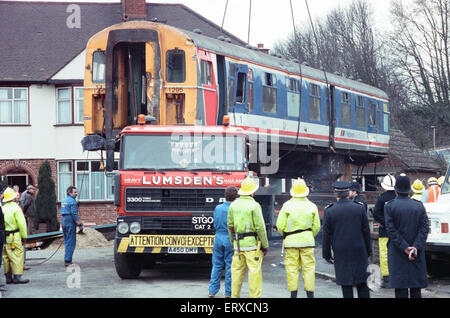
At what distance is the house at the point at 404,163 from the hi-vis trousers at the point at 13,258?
2706cm

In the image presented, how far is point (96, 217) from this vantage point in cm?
3541

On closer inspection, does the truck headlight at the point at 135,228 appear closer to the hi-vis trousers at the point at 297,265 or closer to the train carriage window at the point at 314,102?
the hi-vis trousers at the point at 297,265

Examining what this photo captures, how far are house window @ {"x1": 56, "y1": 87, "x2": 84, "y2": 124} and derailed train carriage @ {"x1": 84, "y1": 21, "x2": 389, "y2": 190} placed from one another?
12.0m

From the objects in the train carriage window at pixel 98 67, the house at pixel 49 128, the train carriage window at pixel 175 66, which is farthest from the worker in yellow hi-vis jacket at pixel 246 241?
the house at pixel 49 128

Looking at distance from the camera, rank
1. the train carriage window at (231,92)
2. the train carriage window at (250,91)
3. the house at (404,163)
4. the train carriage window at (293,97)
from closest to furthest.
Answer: the train carriage window at (231,92) → the train carriage window at (250,91) → the train carriage window at (293,97) → the house at (404,163)

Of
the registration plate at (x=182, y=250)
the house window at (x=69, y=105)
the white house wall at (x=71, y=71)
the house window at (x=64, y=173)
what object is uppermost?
the white house wall at (x=71, y=71)

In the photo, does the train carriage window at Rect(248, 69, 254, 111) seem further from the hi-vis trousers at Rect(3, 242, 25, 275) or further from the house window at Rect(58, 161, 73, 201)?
the house window at Rect(58, 161, 73, 201)

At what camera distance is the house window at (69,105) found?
3538cm

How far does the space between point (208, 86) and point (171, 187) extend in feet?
14.5

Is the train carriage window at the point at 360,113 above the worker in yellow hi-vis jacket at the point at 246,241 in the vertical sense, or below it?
above

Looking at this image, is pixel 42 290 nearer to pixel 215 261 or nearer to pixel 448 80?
pixel 215 261

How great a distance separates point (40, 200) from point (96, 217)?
3.27m
